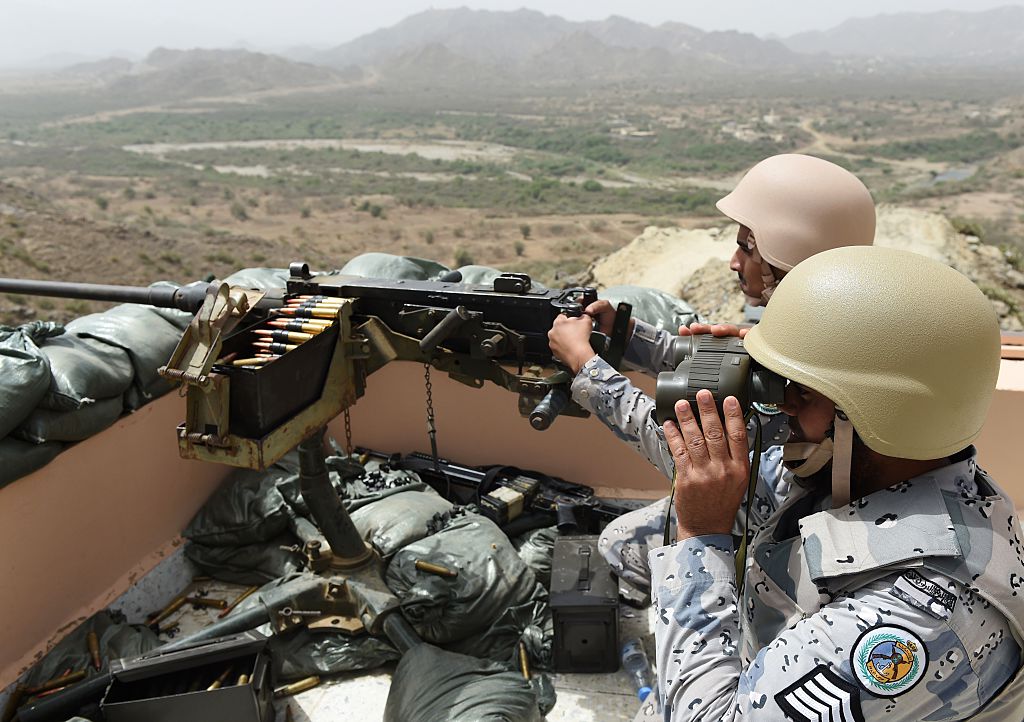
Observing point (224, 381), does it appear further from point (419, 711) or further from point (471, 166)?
point (471, 166)

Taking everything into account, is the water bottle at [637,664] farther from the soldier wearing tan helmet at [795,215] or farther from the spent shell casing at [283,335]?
the spent shell casing at [283,335]

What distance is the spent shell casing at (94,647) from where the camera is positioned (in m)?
3.71

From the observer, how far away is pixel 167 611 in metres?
4.20

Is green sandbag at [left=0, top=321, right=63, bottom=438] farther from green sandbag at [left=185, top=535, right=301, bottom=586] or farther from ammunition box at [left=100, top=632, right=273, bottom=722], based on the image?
green sandbag at [left=185, top=535, right=301, bottom=586]

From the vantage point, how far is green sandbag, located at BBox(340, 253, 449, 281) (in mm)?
4898

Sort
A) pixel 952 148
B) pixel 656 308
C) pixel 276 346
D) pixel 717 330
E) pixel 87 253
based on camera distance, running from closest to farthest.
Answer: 1. pixel 717 330
2. pixel 276 346
3. pixel 656 308
4. pixel 87 253
5. pixel 952 148

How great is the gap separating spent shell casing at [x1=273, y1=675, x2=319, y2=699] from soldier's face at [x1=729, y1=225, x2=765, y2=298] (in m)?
2.48

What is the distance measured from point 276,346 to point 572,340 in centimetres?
115

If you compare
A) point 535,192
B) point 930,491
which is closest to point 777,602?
point 930,491

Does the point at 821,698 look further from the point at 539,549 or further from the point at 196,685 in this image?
the point at 539,549

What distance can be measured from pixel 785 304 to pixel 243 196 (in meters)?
32.5

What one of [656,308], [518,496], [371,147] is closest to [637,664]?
[518,496]

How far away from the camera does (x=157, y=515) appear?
14.5 ft

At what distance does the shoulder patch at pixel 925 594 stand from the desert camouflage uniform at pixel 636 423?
628mm
